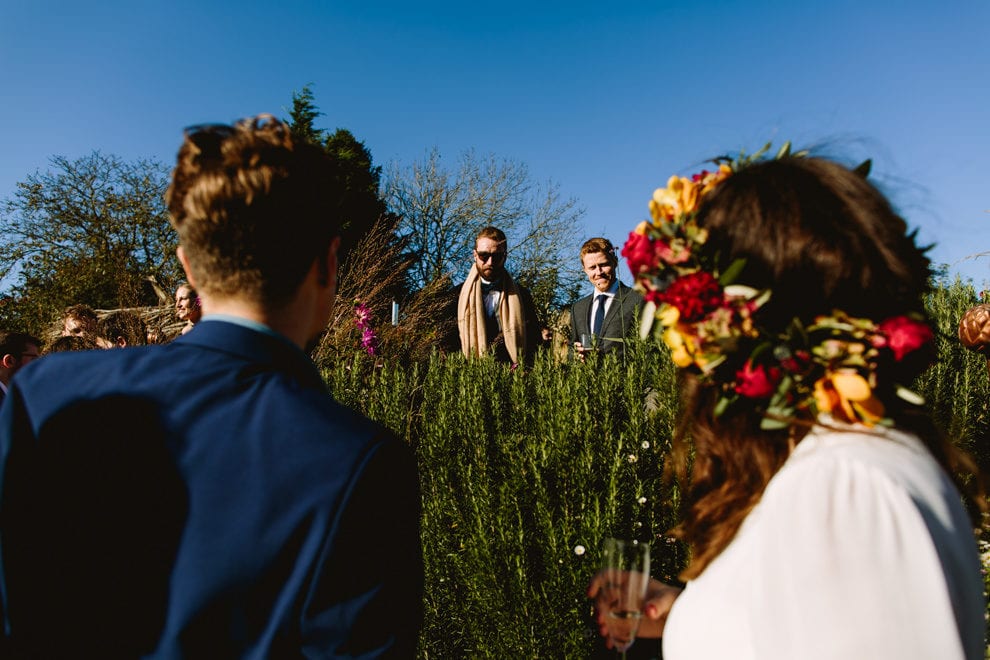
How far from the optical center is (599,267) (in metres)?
6.32

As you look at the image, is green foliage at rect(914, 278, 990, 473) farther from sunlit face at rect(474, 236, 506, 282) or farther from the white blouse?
the white blouse

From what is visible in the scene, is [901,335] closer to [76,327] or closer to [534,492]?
[534,492]

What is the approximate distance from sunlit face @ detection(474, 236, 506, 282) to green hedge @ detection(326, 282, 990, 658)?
2474 mm

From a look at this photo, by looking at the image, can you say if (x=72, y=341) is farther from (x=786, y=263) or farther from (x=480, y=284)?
(x=786, y=263)

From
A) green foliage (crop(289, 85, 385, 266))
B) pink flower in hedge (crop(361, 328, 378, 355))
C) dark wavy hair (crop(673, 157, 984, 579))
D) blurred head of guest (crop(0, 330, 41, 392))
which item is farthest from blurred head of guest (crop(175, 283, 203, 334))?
green foliage (crop(289, 85, 385, 266))

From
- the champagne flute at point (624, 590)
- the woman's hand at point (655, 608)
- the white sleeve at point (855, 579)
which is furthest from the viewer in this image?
the woman's hand at point (655, 608)

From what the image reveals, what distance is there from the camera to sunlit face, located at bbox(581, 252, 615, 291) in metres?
6.30

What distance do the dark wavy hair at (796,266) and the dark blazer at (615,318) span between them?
2407 millimetres

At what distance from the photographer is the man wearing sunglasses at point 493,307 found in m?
6.78

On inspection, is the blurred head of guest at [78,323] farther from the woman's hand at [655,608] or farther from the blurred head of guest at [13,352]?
the woman's hand at [655,608]

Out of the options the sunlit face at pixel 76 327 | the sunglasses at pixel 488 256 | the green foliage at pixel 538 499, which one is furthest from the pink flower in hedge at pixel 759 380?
the sunlit face at pixel 76 327

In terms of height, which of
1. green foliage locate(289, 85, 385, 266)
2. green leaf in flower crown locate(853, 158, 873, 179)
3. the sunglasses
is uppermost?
green foliage locate(289, 85, 385, 266)

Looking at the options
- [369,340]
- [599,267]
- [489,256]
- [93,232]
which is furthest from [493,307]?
[93,232]

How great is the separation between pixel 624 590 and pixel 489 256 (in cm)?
533
